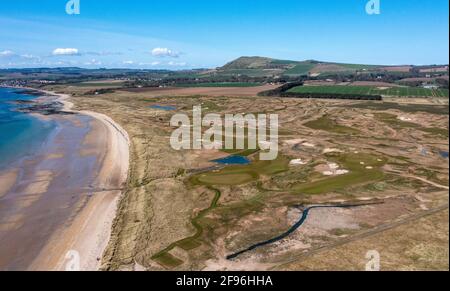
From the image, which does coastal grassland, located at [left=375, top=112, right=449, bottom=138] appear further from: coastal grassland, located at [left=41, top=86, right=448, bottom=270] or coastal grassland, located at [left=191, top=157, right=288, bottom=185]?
coastal grassland, located at [left=191, top=157, right=288, bottom=185]

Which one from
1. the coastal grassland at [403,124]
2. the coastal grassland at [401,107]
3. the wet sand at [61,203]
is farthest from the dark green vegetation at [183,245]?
the coastal grassland at [401,107]

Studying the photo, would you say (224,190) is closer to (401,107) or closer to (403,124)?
(403,124)

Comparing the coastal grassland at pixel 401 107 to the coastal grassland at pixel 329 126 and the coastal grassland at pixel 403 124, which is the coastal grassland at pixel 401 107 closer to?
the coastal grassland at pixel 403 124

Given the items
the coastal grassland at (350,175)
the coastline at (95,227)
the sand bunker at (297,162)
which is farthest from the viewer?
the sand bunker at (297,162)

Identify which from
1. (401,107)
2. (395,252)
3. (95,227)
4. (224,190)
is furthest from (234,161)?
(401,107)

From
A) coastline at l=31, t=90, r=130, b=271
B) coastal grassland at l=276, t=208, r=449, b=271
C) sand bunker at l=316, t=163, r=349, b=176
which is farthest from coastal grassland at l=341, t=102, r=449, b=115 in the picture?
coastline at l=31, t=90, r=130, b=271
